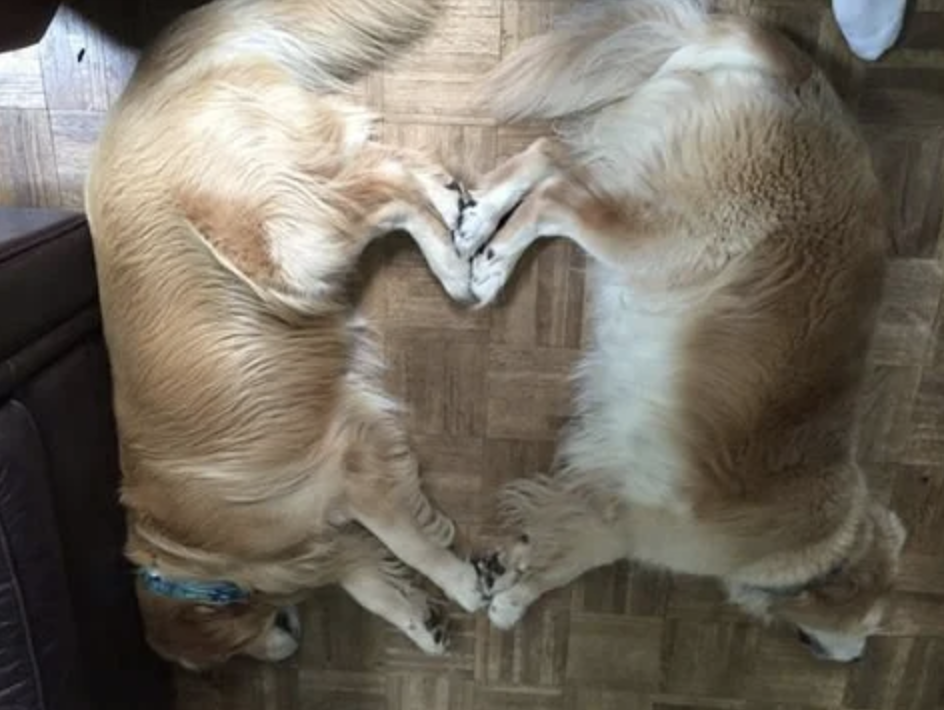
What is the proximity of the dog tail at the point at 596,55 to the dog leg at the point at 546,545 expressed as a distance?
734 millimetres

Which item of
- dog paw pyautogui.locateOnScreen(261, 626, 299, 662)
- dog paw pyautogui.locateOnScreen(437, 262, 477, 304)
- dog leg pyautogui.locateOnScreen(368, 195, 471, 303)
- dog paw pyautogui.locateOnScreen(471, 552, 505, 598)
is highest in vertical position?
dog leg pyautogui.locateOnScreen(368, 195, 471, 303)

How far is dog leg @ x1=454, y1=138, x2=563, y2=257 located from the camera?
67.1 inches

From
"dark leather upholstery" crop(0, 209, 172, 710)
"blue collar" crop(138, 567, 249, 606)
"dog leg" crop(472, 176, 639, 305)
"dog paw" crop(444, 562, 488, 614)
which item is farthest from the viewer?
"dog paw" crop(444, 562, 488, 614)

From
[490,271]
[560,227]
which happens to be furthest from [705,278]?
[490,271]

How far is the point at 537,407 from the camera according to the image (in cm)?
191

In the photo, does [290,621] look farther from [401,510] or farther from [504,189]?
[504,189]

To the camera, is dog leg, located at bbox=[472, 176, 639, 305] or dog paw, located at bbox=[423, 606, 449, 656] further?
dog paw, located at bbox=[423, 606, 449, 656]

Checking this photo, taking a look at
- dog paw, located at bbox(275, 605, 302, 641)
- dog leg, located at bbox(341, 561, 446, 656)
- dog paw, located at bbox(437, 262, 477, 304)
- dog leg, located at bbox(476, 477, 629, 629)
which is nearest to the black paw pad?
dog leg, located at bbox(476, 477, 629, 629)

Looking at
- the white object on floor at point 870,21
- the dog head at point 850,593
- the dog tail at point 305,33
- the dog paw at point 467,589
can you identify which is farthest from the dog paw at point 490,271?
the dog head at point 850,593

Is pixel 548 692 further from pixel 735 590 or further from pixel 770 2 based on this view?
pixel 770 2

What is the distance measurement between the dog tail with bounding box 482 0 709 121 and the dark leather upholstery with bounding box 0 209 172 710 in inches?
31.4

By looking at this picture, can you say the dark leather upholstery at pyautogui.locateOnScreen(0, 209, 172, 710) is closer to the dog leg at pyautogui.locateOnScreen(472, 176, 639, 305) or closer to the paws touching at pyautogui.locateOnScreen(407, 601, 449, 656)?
the paws touching at pyautogui.locateOnScreen(407, 601, 449, 656)

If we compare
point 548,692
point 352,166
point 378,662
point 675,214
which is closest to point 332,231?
point 352,166

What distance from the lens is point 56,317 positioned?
1618 mm
